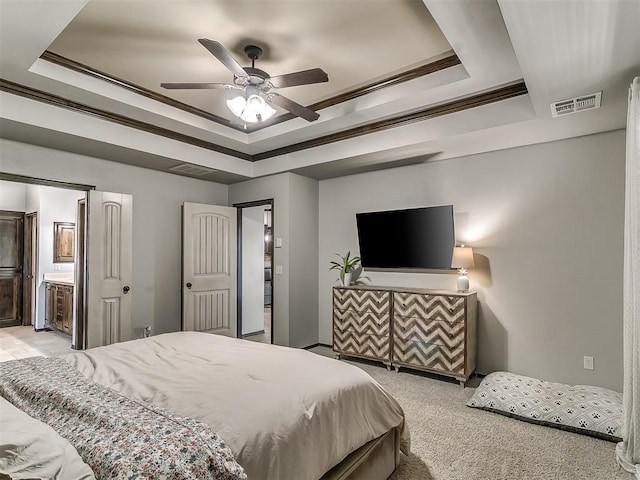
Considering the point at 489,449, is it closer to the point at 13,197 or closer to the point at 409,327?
the point at 409,327

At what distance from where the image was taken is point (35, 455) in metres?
1.02

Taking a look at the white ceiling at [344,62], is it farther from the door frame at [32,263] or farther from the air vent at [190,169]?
the door frame at [32,263]

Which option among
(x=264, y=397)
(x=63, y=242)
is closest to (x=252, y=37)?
(x=264, y=397)

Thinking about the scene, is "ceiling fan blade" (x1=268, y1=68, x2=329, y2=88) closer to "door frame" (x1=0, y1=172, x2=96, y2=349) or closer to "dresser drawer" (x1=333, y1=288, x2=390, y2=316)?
"dresser drawer" (x1=333, y1=288, x2=390, y2=316)

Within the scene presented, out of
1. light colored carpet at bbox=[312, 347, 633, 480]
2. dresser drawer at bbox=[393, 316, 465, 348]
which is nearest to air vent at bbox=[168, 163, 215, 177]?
dresser drawer at bbox=[393, 316, 465, 348]

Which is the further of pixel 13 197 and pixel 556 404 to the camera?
pixel 13 197

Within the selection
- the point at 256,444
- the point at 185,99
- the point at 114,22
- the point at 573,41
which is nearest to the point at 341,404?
the point at 256,444

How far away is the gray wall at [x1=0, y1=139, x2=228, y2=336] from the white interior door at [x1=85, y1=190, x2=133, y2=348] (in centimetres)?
25

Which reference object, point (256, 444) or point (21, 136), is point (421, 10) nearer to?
point (256, 444)

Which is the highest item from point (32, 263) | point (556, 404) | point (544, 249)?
point (544, 249)

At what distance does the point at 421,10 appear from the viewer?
227cm

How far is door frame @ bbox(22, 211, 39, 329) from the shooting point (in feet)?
21.3

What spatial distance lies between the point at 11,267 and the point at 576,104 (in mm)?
8642

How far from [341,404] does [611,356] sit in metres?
2.83
